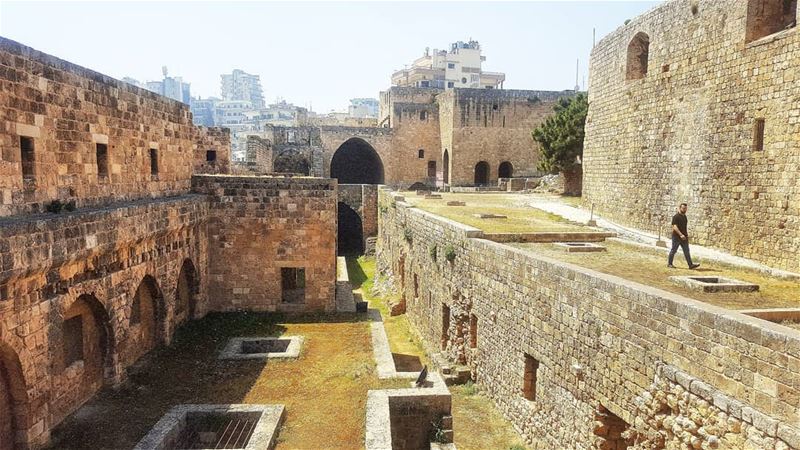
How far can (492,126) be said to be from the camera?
1463 inches

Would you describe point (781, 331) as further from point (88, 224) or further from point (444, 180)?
A: point (444, 180)

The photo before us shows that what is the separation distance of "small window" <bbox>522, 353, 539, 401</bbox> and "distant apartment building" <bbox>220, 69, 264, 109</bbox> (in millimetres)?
178371

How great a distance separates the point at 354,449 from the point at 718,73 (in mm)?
10288

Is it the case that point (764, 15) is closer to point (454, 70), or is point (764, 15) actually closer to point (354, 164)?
point (354, 164)

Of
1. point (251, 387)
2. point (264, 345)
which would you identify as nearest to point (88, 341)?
point (251, 387)

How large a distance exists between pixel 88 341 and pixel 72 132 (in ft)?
11.4

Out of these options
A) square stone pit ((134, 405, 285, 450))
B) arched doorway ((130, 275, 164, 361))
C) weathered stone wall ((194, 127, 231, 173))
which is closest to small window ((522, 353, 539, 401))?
square stone pit ((134, 405, 285, 450))

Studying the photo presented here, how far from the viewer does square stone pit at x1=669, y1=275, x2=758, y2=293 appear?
7754mm

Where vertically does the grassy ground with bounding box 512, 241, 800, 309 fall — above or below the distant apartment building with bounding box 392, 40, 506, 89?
below

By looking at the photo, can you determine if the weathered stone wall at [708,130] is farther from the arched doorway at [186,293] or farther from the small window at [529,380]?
the arched doorway at [186,293]

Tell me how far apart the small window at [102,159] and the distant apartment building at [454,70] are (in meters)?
67.7

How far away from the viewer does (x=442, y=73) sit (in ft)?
252

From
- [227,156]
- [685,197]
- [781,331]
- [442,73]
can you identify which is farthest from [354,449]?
[442,73]

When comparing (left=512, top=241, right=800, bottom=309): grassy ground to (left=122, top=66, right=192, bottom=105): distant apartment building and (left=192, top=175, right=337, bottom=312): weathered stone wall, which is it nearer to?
(left=192, top=175, right=337, bottom=312): weathered stone wall
